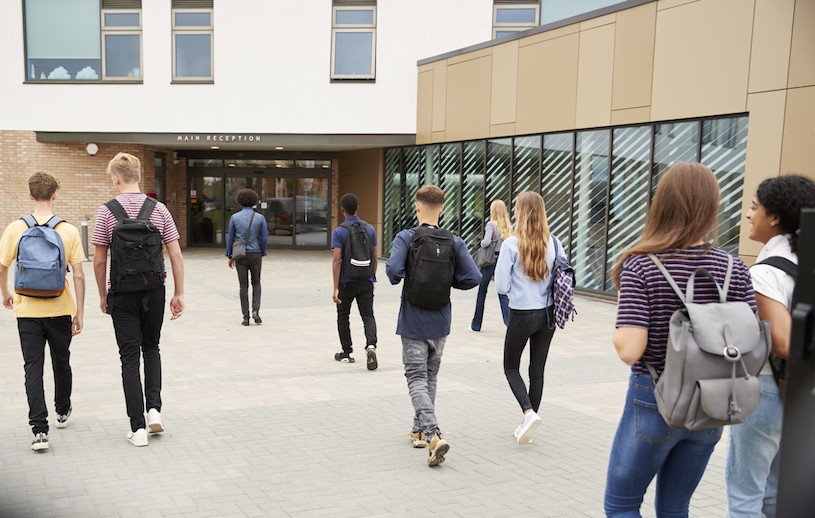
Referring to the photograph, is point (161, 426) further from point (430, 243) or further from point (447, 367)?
point (447, 367)

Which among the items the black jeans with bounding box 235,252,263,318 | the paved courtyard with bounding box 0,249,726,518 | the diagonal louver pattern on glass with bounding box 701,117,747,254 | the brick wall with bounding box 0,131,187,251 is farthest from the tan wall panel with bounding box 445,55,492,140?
the brick wall with bounding box 0,131,187,251

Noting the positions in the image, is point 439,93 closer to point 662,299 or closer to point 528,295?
point 528,295

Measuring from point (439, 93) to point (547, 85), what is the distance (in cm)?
410

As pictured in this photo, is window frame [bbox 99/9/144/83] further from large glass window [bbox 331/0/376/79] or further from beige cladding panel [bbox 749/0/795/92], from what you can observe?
beige cladding panel [bbox 749/0/795/92]

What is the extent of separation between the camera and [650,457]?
2764 millimetres

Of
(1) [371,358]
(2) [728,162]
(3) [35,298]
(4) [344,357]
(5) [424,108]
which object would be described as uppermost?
(5) [424,108]

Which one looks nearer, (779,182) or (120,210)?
(779,182)

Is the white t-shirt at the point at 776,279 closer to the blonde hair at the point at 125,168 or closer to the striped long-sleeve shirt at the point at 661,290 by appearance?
the striped long-sleeve shirt at the point at 661,290

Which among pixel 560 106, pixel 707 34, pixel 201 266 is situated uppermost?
pixel 707 34

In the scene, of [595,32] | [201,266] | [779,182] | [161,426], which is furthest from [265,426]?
[201,266]

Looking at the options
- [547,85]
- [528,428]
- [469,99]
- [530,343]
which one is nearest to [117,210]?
[530,343]

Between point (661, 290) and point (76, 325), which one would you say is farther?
point (76, 325)

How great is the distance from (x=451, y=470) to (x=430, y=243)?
146 cm

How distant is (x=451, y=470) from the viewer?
482 centimetres
